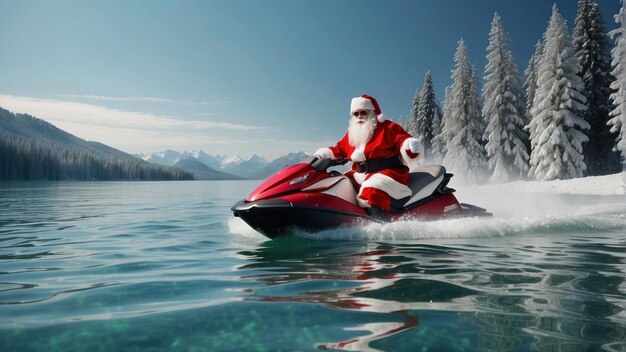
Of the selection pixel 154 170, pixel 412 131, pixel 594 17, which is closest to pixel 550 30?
pixel 594 17

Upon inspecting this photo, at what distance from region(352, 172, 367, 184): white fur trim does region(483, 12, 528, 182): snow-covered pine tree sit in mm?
29461

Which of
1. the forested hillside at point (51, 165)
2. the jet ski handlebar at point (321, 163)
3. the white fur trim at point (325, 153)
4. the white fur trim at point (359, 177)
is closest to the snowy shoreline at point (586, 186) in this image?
the white fur trim at point (359, 177)

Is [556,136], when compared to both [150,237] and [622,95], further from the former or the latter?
[150,237]

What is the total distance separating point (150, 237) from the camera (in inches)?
287

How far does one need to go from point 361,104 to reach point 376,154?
949 mm

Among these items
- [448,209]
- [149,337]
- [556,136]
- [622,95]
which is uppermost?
[622,95]

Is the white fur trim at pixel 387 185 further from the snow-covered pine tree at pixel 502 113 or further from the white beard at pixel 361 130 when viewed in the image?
the snow-covered pine tree at pixel 502 113

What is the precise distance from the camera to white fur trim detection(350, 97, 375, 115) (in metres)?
7.47

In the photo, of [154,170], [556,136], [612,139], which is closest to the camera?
[556,136]

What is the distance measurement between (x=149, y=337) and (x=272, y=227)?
3900mm

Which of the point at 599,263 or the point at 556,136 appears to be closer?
the point at 599,263

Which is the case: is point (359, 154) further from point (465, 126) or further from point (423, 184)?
point (465, 126)

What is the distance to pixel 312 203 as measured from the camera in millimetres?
6262

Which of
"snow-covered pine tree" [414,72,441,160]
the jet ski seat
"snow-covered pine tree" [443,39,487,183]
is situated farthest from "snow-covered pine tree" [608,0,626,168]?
the jet ski seat
